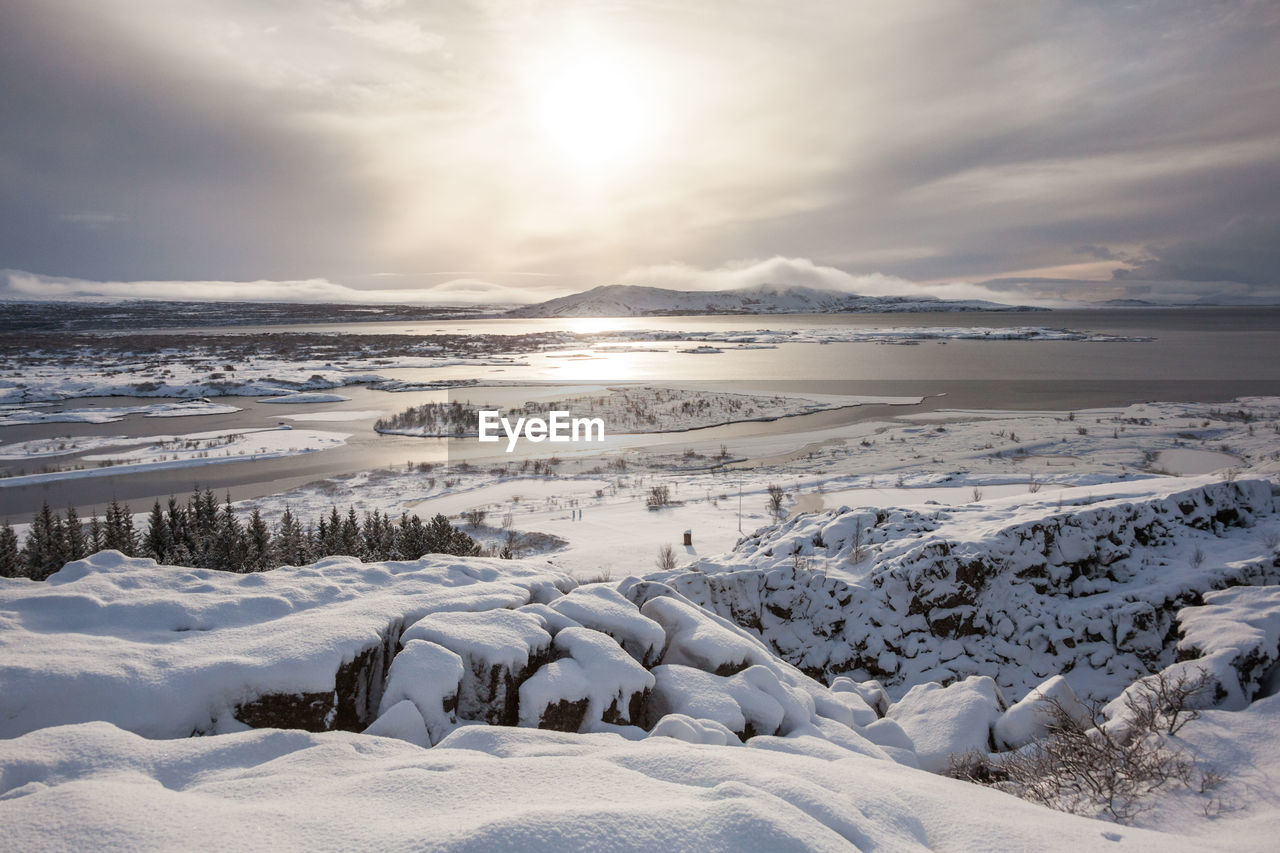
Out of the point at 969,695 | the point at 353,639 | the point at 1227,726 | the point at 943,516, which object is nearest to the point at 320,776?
the point at 353,639

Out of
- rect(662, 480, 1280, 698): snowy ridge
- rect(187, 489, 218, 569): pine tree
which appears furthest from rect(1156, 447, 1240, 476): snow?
rect(187, 489, 218, 569): pine tree

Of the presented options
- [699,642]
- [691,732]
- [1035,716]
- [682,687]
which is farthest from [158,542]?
[1035,716]

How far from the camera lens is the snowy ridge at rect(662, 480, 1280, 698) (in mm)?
8578

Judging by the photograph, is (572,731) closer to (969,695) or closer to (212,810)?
(212,810)

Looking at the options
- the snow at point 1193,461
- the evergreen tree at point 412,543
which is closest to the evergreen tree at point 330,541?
the evergreen tree at point 412,543

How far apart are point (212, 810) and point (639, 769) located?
8.69ft

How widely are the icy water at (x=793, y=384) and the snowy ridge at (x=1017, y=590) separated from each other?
833 inches

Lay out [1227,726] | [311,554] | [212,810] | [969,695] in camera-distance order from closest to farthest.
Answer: [212,810]
[1227,726]
[969,695]
[311,554]

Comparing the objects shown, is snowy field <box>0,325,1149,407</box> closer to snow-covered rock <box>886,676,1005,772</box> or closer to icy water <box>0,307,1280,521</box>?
icy water <box>0,307,1280,521</box>

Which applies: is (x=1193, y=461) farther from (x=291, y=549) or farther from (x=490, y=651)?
(x=291, y=549)

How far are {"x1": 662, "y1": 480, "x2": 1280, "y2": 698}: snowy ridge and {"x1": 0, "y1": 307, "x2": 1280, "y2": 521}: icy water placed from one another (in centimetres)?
2117

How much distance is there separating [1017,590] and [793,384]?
46.2 metres

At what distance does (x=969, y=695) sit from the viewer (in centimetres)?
699

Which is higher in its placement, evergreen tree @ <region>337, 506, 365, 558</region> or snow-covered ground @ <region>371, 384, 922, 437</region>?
snow-covered ground @ <region>371, 384, 922, 437</region>
